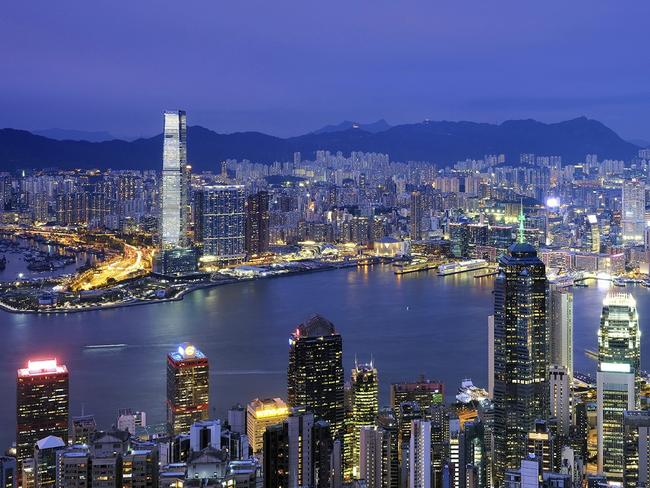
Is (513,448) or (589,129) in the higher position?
(589,129)

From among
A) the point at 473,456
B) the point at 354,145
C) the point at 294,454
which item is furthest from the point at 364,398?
the point at 354,145

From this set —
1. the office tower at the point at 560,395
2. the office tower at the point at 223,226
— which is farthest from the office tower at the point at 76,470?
the office tower at the point at 223,226

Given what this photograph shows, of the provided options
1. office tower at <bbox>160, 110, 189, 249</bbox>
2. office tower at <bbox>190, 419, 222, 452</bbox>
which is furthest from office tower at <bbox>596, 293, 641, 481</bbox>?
office tower at <bbox>160, 110, 189, 249</bbox>

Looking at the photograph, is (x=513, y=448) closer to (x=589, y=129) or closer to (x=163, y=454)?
(x=163, y=454)

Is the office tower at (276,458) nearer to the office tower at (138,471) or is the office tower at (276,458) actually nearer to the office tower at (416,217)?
the office tower at (138,471)

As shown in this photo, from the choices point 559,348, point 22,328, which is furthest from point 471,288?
point 22,328

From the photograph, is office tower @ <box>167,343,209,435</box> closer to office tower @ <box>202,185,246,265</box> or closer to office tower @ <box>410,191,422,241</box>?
office tower @ <box>202,185,246,265</box>
